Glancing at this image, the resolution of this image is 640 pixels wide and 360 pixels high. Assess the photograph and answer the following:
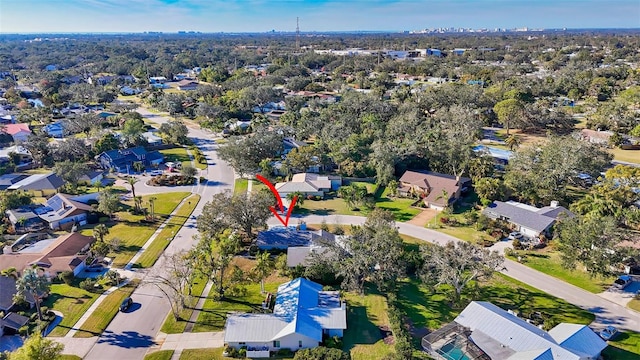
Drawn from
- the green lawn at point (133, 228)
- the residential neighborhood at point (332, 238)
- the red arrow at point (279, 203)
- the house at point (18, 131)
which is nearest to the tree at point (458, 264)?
the residential neighborhood at point (332, 238)

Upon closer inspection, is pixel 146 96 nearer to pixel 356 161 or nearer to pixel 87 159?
pixel 87 159

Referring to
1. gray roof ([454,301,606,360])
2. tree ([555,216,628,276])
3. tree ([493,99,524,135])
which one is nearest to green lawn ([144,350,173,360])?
gray roof ([454,301,606,360])

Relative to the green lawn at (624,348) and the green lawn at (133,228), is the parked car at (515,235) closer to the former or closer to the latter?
the green lawn at (624,348)

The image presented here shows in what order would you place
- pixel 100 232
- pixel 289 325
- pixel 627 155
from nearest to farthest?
1. pixel 289 325
2. pixel 100 232
3. pixel 627 155

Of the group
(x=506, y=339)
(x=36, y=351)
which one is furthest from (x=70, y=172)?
(x=506, y=339)

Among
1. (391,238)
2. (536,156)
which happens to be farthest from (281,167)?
(536,156)

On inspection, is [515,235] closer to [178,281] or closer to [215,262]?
[215,262]

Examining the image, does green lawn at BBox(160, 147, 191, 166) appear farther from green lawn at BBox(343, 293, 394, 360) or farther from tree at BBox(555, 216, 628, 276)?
tree at BBox(555, 216, 628, 276)
